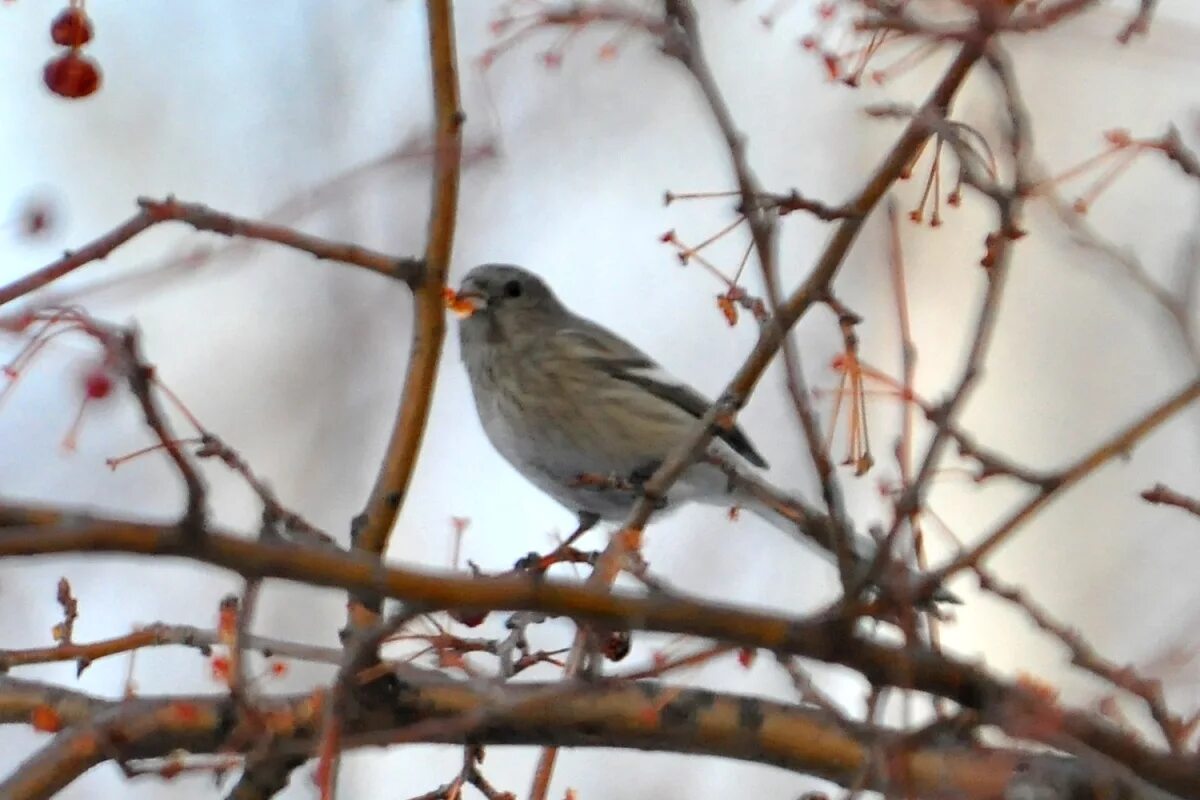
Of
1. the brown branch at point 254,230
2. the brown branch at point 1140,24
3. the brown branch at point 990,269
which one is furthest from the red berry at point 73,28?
the brown branch at point 1140,24

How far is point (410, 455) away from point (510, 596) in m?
0.69

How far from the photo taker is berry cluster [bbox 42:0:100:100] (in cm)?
125

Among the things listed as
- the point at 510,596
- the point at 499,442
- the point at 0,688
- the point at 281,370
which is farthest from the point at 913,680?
the point at 281,370

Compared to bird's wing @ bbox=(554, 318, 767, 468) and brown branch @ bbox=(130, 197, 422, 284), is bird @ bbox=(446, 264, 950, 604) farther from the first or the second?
brown branch @ bbox=(130, 197, 422, 284)

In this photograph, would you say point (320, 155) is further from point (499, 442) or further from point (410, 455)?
point (410, 455)

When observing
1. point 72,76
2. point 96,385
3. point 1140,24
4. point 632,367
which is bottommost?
point 96,385

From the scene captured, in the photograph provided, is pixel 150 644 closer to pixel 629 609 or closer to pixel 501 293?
pixel 629 609

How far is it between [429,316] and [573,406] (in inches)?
37.9

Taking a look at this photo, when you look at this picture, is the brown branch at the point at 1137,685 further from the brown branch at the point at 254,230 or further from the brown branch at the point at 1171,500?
the brown branch at the point at 254,230

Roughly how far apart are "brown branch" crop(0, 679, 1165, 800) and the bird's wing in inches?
44.9

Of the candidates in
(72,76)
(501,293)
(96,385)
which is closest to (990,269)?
(96,385)

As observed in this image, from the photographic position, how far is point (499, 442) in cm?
234

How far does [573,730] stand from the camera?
43.7 inches

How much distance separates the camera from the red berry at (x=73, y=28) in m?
1.25
